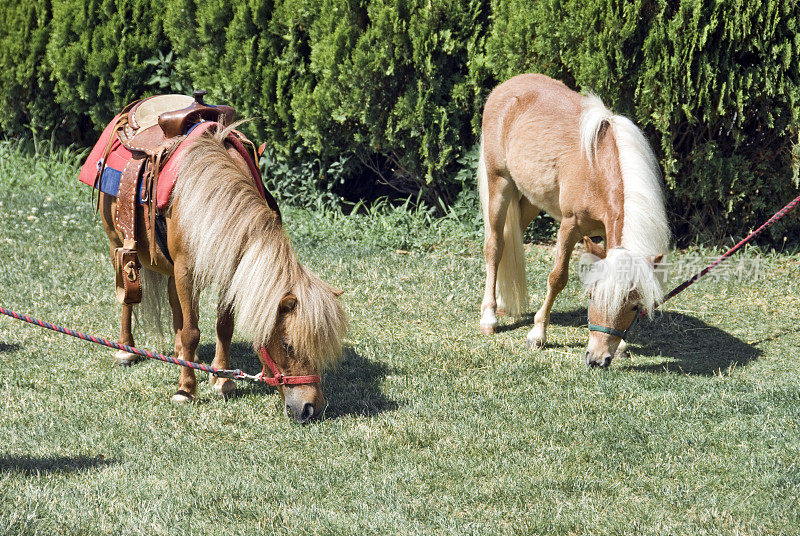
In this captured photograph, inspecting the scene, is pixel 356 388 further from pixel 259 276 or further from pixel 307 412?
pixel 259 276

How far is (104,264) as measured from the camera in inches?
303

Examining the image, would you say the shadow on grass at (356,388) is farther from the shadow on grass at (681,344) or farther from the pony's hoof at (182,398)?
the shadow on grass at (681,344)

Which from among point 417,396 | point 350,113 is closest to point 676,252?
point 350,113

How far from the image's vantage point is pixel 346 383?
5094 mm

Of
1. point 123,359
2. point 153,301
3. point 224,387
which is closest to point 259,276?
point 224,387

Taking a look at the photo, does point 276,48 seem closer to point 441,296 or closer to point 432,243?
point 432,243

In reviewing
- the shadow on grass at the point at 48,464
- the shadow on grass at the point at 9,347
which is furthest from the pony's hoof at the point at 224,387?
the shadow on grass at the point at 9,347

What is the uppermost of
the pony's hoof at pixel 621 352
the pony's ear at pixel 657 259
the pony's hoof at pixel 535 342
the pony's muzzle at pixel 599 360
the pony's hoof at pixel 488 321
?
the pony's ear at pixel 657 259

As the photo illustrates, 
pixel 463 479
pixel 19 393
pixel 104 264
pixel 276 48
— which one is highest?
pixel 276 48

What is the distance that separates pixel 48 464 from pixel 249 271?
1340 mm

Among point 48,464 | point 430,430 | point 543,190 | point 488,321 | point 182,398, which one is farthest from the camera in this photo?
point 488,321

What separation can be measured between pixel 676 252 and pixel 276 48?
4698 mm

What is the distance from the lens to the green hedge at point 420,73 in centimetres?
713

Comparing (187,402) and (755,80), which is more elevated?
(755,80)
